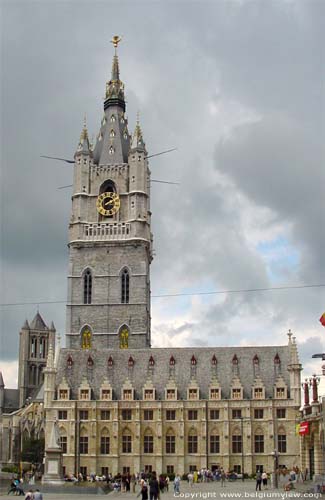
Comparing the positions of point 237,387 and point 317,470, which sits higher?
point 237,387

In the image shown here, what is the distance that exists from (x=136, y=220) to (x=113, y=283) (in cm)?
923

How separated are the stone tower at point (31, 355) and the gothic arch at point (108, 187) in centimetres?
5987

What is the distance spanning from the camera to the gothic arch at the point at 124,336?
96.7m

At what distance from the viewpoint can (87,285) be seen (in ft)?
329

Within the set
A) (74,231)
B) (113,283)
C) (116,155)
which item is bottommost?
(113,283)

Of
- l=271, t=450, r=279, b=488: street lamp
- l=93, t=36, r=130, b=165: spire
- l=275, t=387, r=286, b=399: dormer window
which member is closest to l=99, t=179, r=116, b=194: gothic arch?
l=93, t=36, r=130, b=165: spire

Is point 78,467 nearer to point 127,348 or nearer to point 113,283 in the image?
point 127,348

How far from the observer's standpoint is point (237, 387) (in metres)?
81.6

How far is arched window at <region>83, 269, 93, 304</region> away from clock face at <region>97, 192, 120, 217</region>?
915 cm

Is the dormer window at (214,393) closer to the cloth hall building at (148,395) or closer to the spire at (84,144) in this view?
the cloth hall building at (148,395)

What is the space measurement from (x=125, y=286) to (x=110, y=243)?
6.32m

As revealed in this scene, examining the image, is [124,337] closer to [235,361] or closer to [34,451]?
[235,361]

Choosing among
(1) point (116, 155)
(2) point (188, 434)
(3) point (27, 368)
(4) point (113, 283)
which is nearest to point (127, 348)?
(4) point (113, 283)

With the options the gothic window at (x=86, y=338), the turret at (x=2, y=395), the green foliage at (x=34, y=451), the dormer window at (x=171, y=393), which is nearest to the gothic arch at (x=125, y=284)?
the gothic window at (x=86, y=338)
